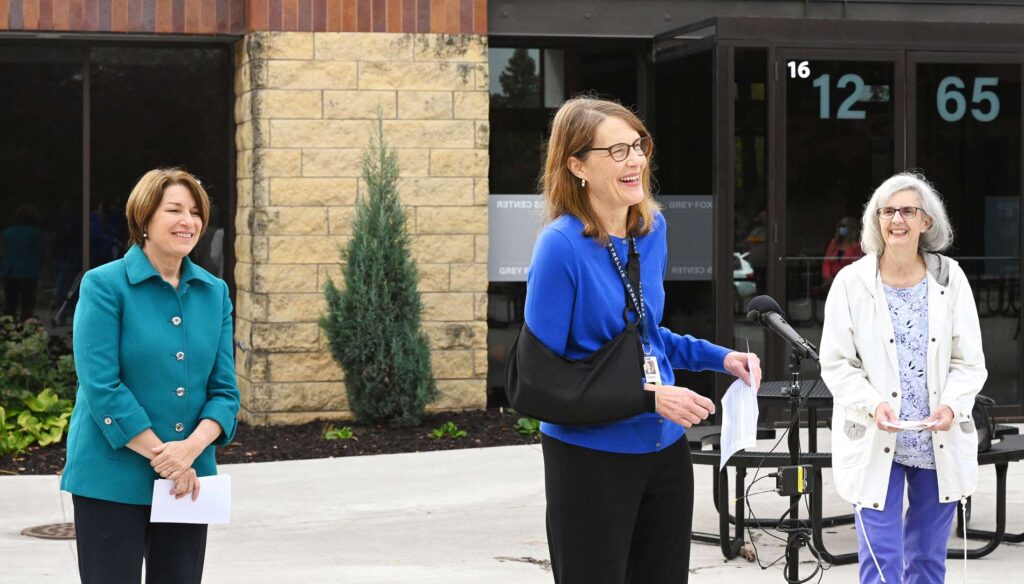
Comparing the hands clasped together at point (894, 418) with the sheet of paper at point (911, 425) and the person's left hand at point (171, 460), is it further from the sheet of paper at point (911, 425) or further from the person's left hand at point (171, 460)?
the person's left hand at point (171, 460)

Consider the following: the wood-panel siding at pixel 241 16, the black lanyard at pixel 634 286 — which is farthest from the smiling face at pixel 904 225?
the wood-panel siding at pixel 241 16

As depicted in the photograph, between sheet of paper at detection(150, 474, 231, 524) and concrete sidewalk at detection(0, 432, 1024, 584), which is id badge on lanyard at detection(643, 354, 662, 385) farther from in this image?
concrete sidewalk at detection(0, 432, 1024, 584)

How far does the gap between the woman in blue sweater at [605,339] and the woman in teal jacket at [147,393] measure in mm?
1113

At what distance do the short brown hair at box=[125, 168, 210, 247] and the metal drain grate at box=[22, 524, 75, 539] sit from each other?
3685mm

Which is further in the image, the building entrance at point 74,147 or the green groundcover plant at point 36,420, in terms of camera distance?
the building entrance at point 74,147

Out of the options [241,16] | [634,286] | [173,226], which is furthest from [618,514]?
[241,16]

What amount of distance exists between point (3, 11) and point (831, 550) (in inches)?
284

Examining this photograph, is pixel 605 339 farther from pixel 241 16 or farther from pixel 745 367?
pixel 241 16

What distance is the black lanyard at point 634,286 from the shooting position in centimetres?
379

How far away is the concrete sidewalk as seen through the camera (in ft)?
22.5

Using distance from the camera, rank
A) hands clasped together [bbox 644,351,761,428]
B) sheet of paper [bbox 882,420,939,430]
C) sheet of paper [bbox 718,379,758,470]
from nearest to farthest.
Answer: hands clasped together [bbox 644,351,761,428]
sheet of paper [bbox 718,379,758,470]
sheet of paper [bbox 882,420,939,430]

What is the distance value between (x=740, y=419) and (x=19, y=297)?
Result: 29.3 feet

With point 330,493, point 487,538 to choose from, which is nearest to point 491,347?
point 330,493

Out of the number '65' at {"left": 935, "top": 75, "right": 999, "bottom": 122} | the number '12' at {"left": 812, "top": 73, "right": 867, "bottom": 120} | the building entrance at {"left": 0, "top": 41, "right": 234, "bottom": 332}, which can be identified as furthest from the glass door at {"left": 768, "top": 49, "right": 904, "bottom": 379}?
the building entrance at {"left": 0, "top": 41, "right": 234, "bottom": 332}
